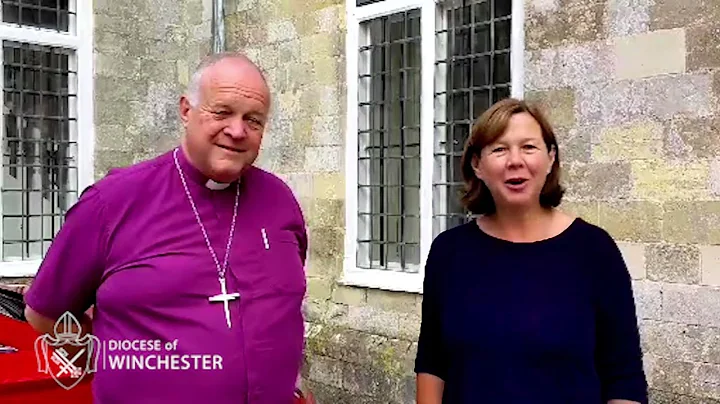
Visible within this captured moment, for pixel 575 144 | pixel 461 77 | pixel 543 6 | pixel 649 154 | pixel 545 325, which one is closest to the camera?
pixel 545 325

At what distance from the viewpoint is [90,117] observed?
7508 mm

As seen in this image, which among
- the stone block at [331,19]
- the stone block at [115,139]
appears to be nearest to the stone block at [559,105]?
the stone block at [331,19]

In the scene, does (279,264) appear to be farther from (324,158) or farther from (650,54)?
(324,158)

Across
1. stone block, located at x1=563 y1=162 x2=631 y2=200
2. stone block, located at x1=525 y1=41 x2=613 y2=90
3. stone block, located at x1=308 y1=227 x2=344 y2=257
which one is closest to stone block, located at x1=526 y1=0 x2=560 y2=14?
stone block, located at x1=525 y1=41 x2=613 y2=90

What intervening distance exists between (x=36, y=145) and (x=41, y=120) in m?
0.21

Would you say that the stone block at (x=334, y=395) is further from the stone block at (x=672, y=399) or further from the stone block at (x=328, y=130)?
the stone block at (x=672, y=399)

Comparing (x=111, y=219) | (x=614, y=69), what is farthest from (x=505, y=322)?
(x=614, y=69)

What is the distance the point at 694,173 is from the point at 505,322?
2.42 m

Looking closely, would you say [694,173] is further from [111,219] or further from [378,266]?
[111,219]

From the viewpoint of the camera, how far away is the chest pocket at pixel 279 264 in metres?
2.34

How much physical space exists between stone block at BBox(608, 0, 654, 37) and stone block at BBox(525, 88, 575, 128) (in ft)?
1.33

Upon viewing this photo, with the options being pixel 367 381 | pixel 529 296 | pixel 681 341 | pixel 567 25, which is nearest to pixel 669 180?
pixel 681 341

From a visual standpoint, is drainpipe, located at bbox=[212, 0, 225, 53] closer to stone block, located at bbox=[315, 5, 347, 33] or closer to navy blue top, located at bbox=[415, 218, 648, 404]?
stone block, located at bbox=[315, 5, 347, 33]

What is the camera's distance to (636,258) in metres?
4.50
